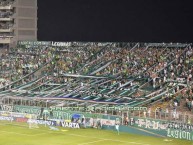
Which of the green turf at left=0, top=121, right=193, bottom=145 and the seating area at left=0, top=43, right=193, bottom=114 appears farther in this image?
the seating area at left=0, top=43, right=193, bottom=114

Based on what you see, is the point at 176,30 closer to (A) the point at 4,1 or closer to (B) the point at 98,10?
(B) the point at 98,10

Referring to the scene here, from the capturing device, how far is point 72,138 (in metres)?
41.8

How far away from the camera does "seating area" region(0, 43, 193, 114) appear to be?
52531 mm

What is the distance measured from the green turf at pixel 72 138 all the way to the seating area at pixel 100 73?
5.42 metres

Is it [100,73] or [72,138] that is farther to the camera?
[100,73]

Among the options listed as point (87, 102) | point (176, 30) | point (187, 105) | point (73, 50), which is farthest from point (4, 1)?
point (187, 105)

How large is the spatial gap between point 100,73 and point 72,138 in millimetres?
22890

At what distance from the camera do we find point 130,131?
43.5 m

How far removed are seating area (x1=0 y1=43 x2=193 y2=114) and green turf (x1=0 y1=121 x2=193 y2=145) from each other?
5425 millimetres

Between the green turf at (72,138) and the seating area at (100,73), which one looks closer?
the green turf at (72,138)

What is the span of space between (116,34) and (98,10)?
4915mm

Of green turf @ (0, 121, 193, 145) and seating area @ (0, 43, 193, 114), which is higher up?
seating area @ (0, 43, 193, 114)

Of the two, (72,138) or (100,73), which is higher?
(100,73)

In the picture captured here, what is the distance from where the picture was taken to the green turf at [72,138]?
39406 millimetres
